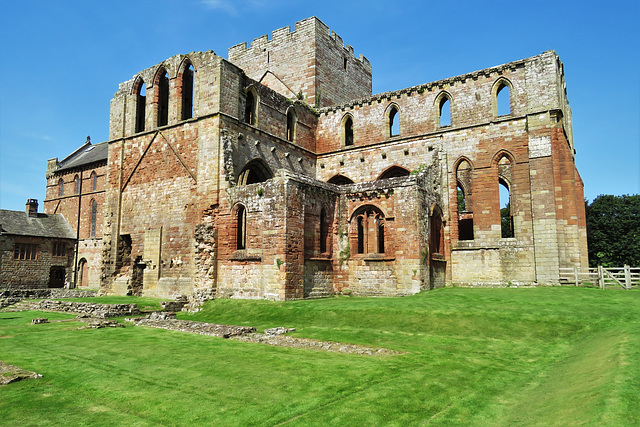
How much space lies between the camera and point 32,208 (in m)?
38.0

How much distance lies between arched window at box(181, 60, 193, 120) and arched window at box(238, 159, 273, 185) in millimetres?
4539

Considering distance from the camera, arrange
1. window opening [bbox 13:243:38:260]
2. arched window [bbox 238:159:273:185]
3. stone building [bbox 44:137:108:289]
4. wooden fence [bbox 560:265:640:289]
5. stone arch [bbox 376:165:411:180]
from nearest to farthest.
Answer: wooden fence [bbox 560:265:640:289] → arched window [bbox 238:159:273:185] → stone arch [bbox 376:165:411:180] → window opening [bbox 13:243:38:260] → stone building [bbox 44:137:108:289]

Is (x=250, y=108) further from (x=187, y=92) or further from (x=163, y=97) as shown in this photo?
(x=163, y=97)

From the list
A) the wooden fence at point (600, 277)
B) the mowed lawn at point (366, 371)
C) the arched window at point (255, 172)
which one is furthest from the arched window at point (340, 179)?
the mowed lawn at point (366, 371)

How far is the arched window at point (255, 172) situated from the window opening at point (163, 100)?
6.02m

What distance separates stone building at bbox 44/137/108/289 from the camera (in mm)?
36875

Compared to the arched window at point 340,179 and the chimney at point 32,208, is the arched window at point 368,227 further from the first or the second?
the chimney at point 32,208

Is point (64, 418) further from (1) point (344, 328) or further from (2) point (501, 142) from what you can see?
(2) point (501, 142)

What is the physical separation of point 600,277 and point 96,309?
Answer: 20861 mm

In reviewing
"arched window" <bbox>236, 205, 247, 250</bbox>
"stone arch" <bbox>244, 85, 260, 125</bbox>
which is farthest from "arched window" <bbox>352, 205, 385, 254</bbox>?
"stone arch" <bbox>244, 85, 260, 125</bbox>

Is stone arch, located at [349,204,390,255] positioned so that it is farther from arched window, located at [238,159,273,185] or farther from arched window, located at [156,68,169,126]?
arched window, located at [156,68,169,126]

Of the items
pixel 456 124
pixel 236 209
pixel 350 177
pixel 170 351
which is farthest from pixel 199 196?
pixel 456 124

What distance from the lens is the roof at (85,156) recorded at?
3919 centimetres

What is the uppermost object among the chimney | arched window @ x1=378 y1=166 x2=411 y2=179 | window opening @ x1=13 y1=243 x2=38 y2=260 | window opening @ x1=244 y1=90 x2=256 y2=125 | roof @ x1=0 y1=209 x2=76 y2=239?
window opening @ x1=244 y1=90 x2=256 y2=125
